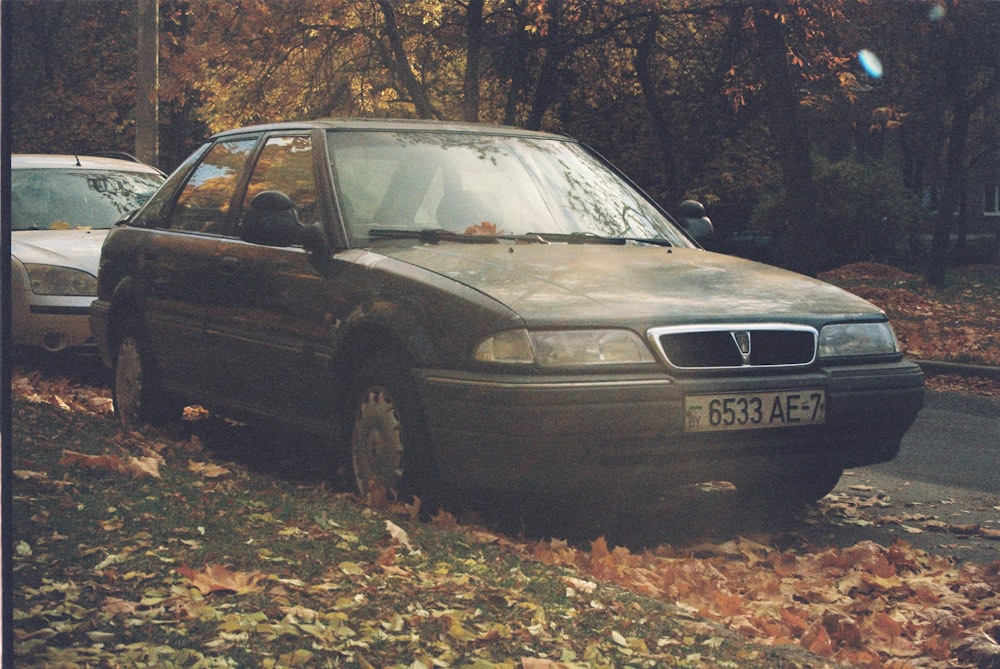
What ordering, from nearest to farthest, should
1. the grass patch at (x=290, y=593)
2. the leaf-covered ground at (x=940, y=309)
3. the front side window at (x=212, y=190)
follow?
the grass patch at (x=290, y=593) < the front side window at (x=212, y=190) < the leaf-covered ground at (x=940, y=309)

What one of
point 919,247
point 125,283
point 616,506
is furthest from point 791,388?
point 919,247

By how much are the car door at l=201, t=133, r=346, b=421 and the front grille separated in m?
1.50

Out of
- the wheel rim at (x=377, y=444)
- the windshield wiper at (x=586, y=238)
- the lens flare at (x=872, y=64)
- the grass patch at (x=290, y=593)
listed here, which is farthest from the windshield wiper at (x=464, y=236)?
the lens flare at (x=872, y=64)

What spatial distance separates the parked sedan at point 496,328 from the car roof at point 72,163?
430cm

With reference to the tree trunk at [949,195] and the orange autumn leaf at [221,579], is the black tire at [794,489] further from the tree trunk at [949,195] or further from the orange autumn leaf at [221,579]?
the tree trunk at [949,195]

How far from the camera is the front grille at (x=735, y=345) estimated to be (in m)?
5.32

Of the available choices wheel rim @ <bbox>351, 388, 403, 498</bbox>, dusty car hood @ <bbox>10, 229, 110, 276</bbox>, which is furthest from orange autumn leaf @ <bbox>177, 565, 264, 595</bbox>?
dusty car hood @ <bbox>10, 229, 110, 276</bbox>

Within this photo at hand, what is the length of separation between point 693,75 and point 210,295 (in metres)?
17.5

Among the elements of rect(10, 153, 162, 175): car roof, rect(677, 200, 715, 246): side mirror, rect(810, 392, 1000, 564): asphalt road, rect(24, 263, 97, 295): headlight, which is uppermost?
rect(10, 153, 162, 175): car roof

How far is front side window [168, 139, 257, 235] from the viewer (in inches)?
285

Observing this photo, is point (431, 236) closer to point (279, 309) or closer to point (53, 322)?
point (279, 309)

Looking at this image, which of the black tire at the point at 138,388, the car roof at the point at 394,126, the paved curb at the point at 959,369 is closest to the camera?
the car roof at the point at 394,126

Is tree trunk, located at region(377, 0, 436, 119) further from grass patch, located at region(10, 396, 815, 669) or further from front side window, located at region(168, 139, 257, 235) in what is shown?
grass patch, located at region(10, 396, 815, 669)

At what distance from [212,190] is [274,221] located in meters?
1.30
